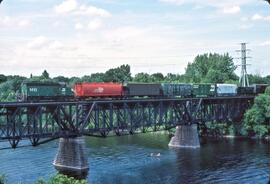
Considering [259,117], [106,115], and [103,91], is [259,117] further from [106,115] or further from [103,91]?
[103,91]

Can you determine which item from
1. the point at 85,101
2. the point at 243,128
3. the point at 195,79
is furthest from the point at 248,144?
the point at 195,79

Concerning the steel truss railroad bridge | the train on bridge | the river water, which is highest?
the train on bridge

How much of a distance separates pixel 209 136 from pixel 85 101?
54.7 m

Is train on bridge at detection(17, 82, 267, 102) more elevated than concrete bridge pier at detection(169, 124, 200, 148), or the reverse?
train on bridge at detection(17, 82, 267, 102)

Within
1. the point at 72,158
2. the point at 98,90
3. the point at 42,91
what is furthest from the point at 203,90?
the point at 42,91

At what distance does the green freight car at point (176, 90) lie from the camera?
313 ft

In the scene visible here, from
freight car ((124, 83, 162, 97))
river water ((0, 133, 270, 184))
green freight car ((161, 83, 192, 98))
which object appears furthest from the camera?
green freight car ((161, 83, 192, 98))

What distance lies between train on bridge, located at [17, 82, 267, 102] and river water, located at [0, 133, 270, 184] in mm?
10902

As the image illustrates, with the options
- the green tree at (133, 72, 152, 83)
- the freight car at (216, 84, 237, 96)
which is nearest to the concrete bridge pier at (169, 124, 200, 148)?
the freight car at (216, 84, 237, 96)

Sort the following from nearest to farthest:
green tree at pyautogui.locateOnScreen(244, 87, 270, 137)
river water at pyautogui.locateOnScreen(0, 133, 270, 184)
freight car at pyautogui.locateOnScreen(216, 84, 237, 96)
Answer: river water at pyautogui.locateOnScreen(0, 133, 270, 184) < green tree at pyautogui.locateOnScreen(244, 87, 270, 137) < freight car at pyautogui.locateOnScreen(216, 84, 237, 96)

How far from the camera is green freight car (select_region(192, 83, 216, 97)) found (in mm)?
104456

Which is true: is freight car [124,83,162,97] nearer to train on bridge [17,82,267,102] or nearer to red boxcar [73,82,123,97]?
train on bridge [17,82,267,102]

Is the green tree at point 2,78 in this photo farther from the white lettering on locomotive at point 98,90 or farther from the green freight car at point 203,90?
the white lettering on locomotive at point 98,90

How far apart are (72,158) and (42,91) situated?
1126 cm
